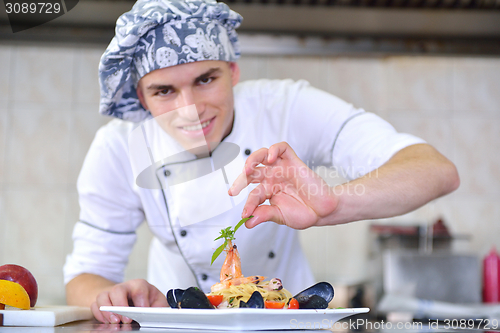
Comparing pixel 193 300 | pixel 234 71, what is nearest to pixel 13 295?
pixel 193 300

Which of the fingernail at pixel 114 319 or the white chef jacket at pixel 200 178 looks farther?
the white chef jacket at pixel 200 178

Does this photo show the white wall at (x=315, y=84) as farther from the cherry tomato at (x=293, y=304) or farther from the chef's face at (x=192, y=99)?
the cherry tomato at (x=293, y=304)

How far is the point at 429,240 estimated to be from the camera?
8.22 ft

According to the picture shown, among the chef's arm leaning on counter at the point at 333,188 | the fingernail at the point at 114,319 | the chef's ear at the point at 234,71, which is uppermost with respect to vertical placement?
the chef's ear at the point at 234,71

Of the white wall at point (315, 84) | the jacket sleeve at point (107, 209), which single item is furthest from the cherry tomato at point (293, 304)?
the white wall at point (315, 84)

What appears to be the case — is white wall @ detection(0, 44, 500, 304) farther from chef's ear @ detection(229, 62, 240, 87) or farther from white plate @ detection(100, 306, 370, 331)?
white plate @ detection(100, 306, 370, 331)

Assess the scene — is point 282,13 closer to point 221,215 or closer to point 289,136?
point 289,136

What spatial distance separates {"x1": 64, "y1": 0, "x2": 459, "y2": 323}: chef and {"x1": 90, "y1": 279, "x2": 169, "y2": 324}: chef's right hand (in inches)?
10.2

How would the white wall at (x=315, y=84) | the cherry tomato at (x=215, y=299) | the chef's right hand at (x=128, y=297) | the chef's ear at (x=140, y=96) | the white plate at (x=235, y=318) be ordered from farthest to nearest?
the white wall at (x=315, y=84) < the chef's ear at (x=140, y=96) < the chef's right hand at (x=128, y=297) < the cherry tomato at (x=215, y=299) < the white plate at (x=235, y=318)

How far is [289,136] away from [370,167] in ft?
0.90

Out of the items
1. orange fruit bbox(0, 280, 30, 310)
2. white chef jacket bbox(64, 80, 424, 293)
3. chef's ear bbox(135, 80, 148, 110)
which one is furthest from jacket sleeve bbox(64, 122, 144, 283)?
orange fruit bbox(0, 280, 30, 310)

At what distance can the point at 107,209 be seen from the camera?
4.33 feet

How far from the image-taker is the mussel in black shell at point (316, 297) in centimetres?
67

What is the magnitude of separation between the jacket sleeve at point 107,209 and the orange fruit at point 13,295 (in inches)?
19.4
